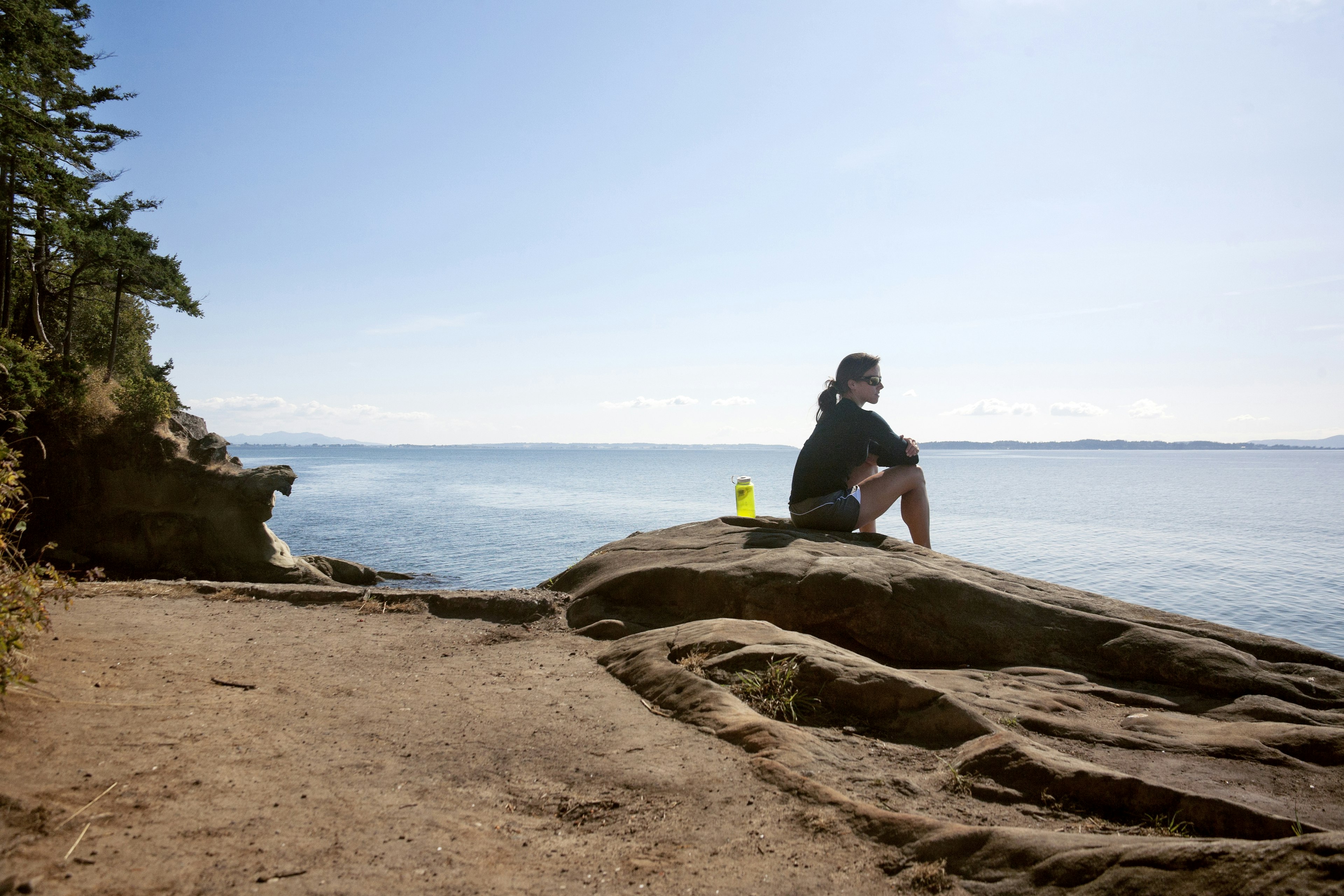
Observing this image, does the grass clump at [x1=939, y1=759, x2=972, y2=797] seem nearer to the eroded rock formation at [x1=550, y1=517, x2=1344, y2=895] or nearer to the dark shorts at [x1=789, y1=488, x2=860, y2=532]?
the eroded rock formation at [x1=550, y1=517, x2=1344, y2=895]

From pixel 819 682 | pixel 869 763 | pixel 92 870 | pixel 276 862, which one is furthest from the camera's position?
pixel 819 682

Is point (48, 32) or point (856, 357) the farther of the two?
point (48, 32)

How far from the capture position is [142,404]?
19.8m

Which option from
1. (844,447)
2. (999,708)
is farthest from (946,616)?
(844,447)

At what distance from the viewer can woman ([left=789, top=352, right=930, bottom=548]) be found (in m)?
7.79

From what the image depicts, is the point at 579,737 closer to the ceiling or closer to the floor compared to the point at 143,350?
closer to the floor

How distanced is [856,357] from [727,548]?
2562 millimetres

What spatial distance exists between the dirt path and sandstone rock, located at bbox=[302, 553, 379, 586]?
55.6ft

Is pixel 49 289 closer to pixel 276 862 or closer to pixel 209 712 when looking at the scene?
pixel 209 712

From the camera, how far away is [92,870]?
2438mm

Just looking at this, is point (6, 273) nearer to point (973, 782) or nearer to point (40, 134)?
point (40, 134)

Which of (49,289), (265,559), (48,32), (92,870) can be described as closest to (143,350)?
(49,289)

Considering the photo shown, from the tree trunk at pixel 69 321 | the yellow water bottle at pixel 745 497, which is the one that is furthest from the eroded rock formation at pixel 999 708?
the tree trunk at pixel 69 321

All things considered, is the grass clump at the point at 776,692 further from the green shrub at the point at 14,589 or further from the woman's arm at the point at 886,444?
the green shrub at the point at 14,589
